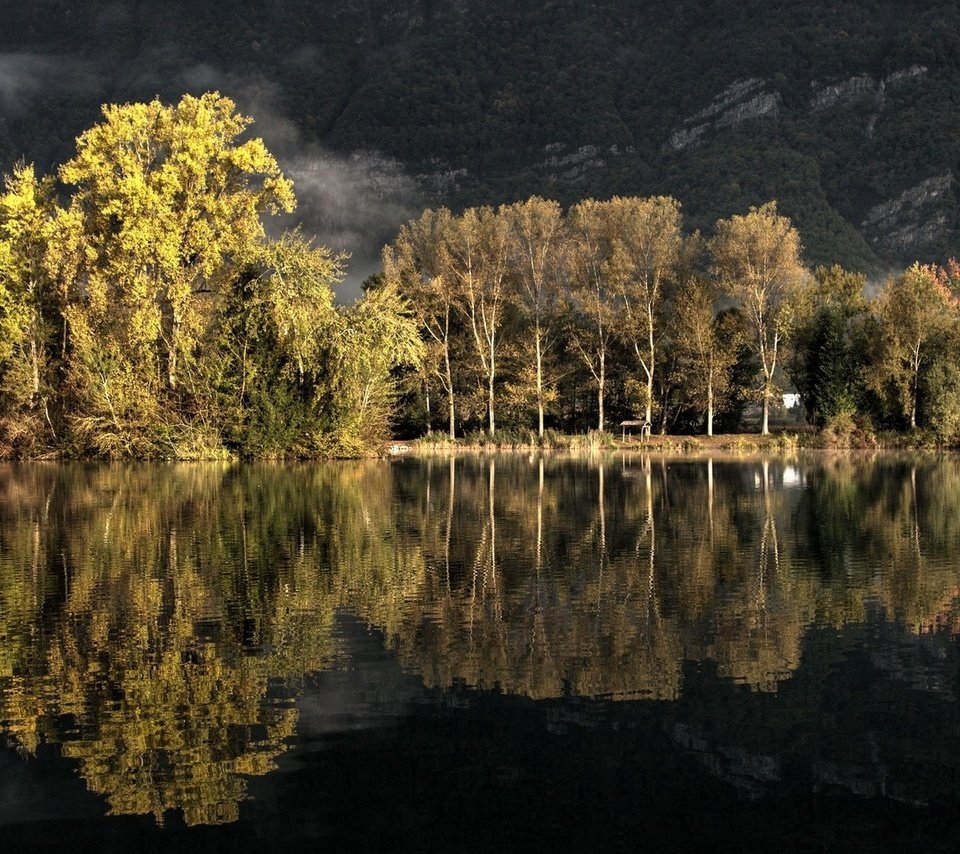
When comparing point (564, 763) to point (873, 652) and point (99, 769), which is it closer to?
point (99, 769)

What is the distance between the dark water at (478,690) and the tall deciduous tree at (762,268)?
2127 inches

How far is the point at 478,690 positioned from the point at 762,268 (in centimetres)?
6955

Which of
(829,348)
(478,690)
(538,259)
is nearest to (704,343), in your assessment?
(829,348)

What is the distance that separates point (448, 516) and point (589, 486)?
1222cm

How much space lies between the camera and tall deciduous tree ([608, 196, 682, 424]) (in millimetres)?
Answer: 76756

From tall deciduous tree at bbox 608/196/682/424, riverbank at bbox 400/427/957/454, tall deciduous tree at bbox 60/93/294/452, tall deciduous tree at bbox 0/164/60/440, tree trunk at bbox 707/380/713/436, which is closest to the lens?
tall deciduous tree at bbox 60/93/294/452

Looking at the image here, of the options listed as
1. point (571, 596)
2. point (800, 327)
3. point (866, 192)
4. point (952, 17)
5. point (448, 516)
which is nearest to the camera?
point (571, 596)

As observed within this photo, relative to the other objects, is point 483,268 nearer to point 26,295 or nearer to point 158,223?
point 158,223

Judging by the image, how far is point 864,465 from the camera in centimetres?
5297

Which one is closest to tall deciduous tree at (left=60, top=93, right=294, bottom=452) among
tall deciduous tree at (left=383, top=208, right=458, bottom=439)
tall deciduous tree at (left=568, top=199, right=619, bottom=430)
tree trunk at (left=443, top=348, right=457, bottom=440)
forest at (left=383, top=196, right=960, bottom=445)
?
forest at (left=383, top=196, right=960, bottom=445)

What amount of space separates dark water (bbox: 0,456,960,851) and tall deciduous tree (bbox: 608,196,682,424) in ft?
178

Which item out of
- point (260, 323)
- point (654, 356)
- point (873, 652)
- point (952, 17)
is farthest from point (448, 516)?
point (952, 17)

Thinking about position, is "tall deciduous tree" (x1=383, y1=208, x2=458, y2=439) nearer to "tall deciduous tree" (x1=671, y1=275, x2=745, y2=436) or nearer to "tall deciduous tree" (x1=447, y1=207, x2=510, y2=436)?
"tall deciduous tree" (x1=447, y1=207, x2=510, y2=436)

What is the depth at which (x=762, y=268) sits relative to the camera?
76.3m
